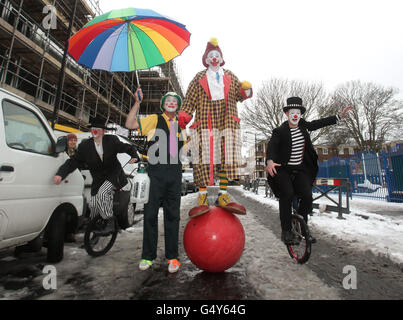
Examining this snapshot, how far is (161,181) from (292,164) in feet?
5.87

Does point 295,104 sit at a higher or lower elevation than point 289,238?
higher

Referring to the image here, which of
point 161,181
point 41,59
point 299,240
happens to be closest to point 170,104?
point 161,181

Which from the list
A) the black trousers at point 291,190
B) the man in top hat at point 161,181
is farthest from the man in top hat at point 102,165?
the black trousers at point 291,190

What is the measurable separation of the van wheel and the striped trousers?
1.34ft

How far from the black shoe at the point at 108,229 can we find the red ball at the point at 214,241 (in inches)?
54.1

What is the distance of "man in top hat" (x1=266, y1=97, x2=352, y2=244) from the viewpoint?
2.86m

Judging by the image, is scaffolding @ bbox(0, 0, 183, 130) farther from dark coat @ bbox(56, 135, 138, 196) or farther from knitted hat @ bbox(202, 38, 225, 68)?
knitted hat @ bbox(202, 38, 225, 68)

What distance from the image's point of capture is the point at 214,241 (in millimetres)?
2133

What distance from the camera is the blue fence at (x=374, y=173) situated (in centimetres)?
906

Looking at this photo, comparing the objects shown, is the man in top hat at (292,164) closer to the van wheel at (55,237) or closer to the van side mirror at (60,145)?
the van side mirror at (60,145)

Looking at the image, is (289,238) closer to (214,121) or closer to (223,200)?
(223,200)

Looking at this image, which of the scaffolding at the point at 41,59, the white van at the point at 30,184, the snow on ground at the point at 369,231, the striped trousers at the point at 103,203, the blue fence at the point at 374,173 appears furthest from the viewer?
the scaffolding at the point at 41,59

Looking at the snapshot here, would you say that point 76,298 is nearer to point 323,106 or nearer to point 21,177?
point 21,177

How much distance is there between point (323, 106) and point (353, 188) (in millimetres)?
12502
